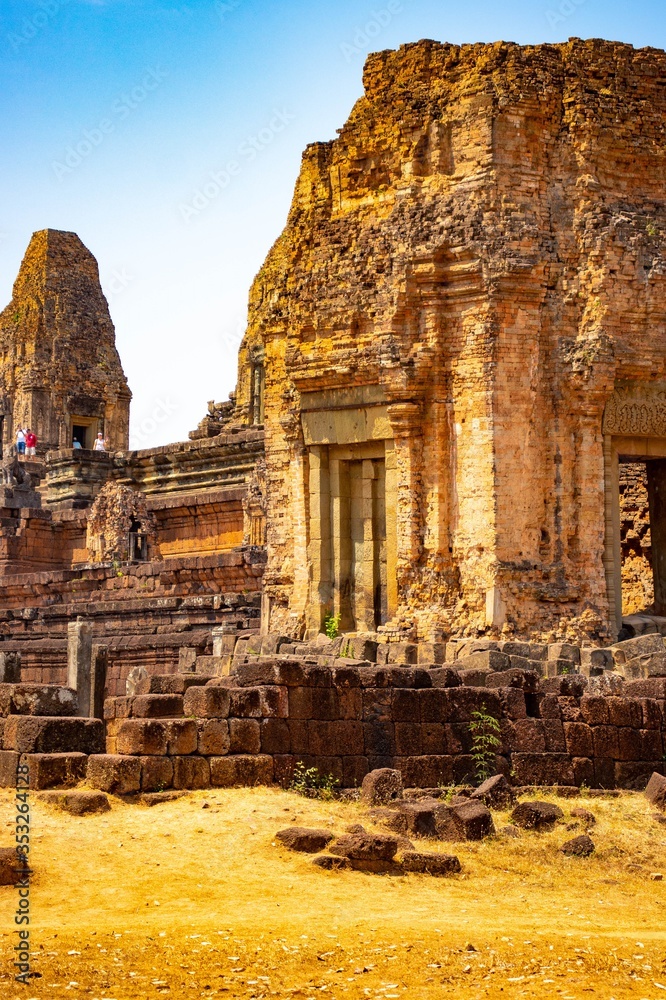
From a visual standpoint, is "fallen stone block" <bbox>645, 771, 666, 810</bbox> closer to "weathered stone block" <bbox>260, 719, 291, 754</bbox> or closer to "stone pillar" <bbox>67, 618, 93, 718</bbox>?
"weathered stone block" <bbox>260, 719, 291, 754</bbox>

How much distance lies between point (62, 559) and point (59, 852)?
2378cm

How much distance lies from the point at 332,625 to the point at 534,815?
210 inches

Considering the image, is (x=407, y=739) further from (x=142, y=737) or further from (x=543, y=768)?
(x=142, y=737)

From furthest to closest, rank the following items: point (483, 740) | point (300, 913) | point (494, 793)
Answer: point (483, 740)
point (494, 793)
point (300, 913)

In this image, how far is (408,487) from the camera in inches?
705

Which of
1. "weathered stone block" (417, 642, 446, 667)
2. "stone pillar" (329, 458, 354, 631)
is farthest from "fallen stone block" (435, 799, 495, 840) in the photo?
"stone pillar" (329, 458, 354, 631)

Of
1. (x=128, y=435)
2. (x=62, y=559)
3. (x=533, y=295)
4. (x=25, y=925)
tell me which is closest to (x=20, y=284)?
(x=128, y=435)


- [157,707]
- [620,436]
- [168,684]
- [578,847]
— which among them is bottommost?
[578,847]

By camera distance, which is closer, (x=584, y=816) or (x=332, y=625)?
(x=584, y=816)

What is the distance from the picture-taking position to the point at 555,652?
16.7 meters

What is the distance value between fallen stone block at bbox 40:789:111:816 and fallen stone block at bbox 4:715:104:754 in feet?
2.28

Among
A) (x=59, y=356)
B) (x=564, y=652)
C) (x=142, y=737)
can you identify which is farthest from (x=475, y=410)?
(x=59, y=356)

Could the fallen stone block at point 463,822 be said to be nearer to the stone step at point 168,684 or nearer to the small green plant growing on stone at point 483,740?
the small green plant growing on stone at point 483,740

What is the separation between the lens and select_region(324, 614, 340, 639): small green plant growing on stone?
18406 mm
